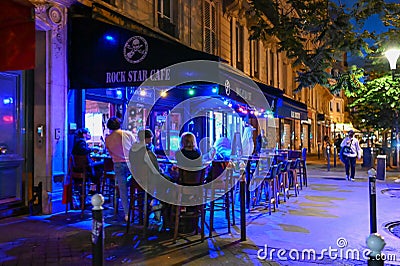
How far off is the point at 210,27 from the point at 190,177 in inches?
409

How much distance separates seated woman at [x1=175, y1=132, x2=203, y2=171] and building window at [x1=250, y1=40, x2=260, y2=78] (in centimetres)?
1424

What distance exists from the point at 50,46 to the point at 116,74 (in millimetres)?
1399

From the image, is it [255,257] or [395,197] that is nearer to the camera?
[255,257]

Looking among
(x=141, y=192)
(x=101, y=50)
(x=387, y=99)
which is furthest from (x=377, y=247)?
(x=387, y=99)

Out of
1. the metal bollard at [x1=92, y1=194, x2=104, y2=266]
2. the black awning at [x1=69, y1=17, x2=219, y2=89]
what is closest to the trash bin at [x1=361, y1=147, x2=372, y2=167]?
the black awning at [x1=69, y1=17, x2=219, y2=89]

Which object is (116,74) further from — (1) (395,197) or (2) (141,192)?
(1) (395,197)

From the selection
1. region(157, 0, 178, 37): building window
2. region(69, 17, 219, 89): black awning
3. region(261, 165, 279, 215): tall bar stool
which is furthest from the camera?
region(157, 0, 178, 37): building window

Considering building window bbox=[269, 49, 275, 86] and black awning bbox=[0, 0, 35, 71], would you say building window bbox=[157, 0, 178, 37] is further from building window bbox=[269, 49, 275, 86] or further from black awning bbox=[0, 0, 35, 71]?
building window bbox=[269, 49, 275, 86]

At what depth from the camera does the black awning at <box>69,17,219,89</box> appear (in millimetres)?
7645

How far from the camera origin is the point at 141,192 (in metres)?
7.12

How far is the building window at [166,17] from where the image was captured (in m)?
12.4

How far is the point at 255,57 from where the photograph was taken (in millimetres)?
20984

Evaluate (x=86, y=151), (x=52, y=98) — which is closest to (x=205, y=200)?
(x=86, y=151)

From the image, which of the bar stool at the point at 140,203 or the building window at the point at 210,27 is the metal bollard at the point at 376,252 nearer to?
the bar stool at the point at 140,203
